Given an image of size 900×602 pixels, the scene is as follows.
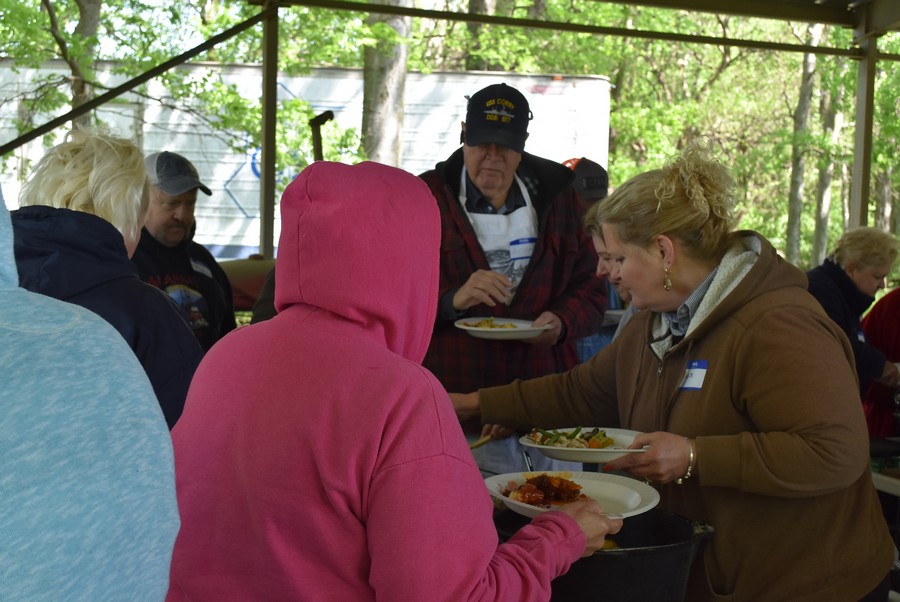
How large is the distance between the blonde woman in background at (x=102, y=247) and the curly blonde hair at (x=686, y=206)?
1081 millimetres

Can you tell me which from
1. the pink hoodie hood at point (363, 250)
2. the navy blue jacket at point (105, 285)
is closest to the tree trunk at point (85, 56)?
the navy blue jacket at point (105, 285)

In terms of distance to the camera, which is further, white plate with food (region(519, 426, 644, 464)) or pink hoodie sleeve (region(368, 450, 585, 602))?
white plate with food (region(519, 426, 644, 464))

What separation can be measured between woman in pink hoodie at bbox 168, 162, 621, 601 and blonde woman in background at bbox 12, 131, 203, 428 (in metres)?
0.80

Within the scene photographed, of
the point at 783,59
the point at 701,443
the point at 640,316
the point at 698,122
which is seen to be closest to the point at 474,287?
the point at 640,316

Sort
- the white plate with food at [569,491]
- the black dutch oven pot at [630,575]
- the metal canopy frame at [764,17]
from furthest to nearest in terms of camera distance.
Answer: the metal canopy frame at [764,17] → the white plate with food at [569,491] → the black dutch oven pot at [630,575]

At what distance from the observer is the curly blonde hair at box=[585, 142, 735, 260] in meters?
2.29

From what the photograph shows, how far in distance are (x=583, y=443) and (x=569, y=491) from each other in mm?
324

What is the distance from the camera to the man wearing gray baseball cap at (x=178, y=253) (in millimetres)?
3520

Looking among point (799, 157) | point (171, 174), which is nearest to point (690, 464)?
point (171, 174)

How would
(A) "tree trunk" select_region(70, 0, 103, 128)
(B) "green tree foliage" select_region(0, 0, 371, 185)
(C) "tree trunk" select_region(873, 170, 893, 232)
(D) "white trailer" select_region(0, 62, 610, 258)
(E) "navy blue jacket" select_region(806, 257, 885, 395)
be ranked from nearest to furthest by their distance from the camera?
(E) "navy blue jacket" select_region(806, 257, 885, 395), (A) "tree trunk" select_region(70, 0, 103, 128), (B) "green tree foliage" select_region(0, 0, 371, 185), (D) "white trailer" select_region(0, 62, 610, 258), (C) "tree trunk" select_region(873, 170, 893, 232)

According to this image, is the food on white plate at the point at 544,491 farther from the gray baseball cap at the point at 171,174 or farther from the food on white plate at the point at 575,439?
the gray baseball cap at the point at 171,174

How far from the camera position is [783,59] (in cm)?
1944

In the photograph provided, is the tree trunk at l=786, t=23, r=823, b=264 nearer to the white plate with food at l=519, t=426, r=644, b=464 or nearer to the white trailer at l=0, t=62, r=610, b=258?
the white trailer at l=0, t=62, r=610, b=258

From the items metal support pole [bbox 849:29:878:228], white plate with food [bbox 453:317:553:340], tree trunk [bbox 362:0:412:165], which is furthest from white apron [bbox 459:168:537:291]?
tree trunk [bbox 362:0:412:165]
